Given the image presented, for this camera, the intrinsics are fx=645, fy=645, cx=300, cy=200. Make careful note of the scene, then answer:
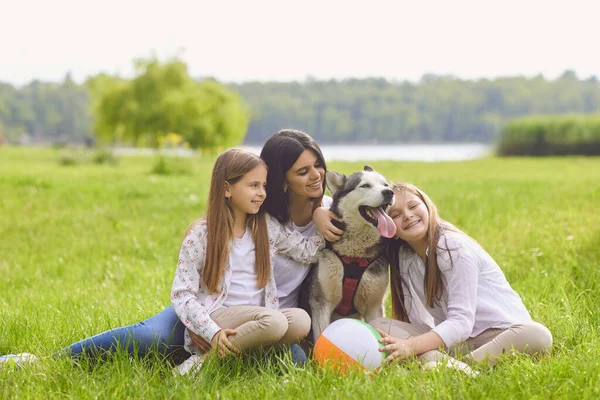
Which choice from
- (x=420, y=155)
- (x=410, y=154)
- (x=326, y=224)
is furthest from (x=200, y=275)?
(x=410, y=154)

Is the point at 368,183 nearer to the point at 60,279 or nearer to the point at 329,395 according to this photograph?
the point at 329,395

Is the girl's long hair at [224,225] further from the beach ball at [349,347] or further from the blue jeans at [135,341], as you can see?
the beach ball at [349,347]

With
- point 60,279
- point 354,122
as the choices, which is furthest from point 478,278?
point 354,122

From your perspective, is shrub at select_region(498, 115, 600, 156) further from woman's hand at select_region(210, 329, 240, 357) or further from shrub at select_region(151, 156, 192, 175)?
woman's hand at select_region(210, 329, 240, 357)

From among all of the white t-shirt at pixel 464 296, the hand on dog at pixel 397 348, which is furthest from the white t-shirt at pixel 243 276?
the white t-shirt at pixel 464 296

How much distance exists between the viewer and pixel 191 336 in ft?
13.2

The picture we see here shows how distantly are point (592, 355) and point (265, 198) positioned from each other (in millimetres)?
2193

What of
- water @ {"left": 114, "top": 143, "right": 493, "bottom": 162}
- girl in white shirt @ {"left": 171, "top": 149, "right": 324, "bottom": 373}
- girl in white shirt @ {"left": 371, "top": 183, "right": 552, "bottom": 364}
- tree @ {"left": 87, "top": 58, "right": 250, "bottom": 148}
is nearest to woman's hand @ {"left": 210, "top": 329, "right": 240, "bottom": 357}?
girl in white shirt @ {"left": 171, "top": 149, "right": 324, "bottom": 373}

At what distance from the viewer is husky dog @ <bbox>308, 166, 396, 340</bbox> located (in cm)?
424

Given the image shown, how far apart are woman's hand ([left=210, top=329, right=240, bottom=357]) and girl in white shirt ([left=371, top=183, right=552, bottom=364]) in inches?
34.9

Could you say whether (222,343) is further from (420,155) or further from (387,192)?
(420,155)

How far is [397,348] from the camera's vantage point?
3.71 meters

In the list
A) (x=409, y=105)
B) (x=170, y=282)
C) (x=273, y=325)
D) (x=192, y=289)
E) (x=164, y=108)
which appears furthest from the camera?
(x=409, y=105)

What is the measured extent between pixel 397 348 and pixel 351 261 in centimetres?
77
